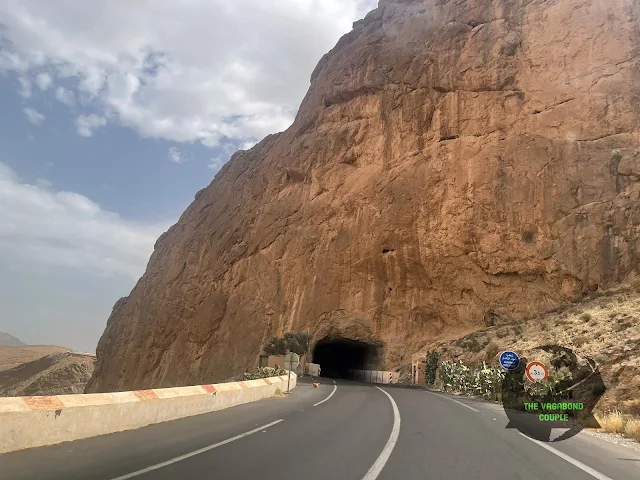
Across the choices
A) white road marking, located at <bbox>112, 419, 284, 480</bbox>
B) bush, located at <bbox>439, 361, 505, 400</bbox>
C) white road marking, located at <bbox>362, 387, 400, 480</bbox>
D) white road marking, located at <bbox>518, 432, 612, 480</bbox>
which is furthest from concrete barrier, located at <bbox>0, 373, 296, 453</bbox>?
bush, located at <bbox>439, 361, 505, 400</bbox>

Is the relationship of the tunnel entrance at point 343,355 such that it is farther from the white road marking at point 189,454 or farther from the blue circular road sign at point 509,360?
the white road marking at point 189,454

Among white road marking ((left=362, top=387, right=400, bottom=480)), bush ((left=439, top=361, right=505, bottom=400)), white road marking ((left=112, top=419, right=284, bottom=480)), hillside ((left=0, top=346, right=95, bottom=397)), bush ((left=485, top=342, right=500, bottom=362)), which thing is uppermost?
bush ((left=485, top=342, right=500, bottom=362))

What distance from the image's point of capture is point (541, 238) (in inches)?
1486

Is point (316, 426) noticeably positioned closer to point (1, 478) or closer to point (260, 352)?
point (1, 478)

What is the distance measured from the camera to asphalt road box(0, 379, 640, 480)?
6414 mm

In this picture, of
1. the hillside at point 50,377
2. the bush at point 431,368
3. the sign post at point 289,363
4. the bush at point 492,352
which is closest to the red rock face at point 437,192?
the bush at point 431,368

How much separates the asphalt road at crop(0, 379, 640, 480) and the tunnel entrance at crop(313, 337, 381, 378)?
33604mm

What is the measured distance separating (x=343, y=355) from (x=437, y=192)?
Answer: 2607 centimetres

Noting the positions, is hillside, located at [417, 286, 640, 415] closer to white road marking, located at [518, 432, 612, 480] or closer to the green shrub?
white road marking, located at [518, 432, 612, 480]

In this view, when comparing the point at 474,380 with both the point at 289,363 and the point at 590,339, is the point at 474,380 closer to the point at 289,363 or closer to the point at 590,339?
the point at 590,339

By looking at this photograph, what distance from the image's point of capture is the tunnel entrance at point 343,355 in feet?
150

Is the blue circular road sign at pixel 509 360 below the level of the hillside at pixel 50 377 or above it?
above

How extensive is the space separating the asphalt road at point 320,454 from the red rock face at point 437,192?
2893 cm

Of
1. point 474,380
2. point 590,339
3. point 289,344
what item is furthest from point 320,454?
point 289,344
